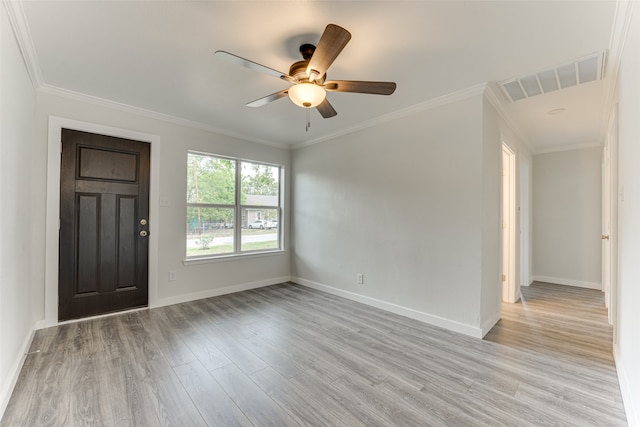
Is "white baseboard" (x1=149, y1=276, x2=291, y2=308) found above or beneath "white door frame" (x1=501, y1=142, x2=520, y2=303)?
beneath

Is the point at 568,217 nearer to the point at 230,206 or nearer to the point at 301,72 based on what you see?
the point at 301,72

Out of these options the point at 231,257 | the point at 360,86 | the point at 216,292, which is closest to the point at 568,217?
the point at 360,86

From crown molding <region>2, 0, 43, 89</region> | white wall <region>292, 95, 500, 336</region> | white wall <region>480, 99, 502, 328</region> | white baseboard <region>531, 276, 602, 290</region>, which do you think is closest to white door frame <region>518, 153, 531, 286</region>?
white baseboard <region>531, 276, 602, 290</region>

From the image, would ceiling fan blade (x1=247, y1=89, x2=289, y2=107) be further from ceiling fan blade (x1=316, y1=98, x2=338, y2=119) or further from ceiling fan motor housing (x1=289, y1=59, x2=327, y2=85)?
ceiling fan blade (x1=316, y1=98, x2=338, y2=119)

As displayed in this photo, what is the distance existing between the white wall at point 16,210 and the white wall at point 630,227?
12.0 ft

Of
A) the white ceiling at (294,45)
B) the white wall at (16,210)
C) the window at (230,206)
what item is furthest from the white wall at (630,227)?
the window at (230,206)

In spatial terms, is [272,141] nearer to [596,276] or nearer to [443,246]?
[443,246]

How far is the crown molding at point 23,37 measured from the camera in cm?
170

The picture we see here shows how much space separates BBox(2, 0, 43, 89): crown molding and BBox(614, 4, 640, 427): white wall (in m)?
3.67

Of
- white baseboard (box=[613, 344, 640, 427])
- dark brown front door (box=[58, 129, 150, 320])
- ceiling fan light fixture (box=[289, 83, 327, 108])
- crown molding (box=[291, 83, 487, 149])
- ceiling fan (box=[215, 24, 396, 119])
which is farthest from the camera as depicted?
dark brown front door (box=[58, 129, 150, 320])

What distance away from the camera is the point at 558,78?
2506 millimetres

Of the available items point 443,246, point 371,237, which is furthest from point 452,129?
point 371,237

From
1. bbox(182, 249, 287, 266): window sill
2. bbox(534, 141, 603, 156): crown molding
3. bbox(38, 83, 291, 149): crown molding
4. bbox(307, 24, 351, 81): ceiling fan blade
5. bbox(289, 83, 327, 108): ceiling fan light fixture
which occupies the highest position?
bbox(38, 83, 291, 149): crown molding

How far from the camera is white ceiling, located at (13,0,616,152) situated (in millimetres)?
1727
